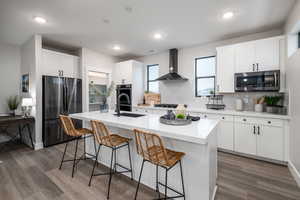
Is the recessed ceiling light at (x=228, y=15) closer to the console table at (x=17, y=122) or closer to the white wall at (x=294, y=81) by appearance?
the white wall at (x=294, y=81)

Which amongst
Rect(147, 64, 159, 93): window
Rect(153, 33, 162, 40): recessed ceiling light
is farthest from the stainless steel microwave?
Rect(147, 64, 159, 93): window

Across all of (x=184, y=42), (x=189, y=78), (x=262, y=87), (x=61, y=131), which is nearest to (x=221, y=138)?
(x=262, y=87)

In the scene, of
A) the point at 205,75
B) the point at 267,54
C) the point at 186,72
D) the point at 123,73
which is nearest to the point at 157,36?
the point at 186,72

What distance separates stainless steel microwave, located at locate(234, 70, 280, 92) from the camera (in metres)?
2.81

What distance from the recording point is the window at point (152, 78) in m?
5.06

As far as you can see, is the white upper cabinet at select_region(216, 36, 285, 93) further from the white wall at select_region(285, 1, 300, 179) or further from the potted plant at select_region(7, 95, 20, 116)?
the potted plant at select_region(7, 95, 20, 116)

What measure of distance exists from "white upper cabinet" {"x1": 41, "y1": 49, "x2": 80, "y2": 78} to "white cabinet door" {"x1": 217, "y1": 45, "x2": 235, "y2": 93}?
13.6ft

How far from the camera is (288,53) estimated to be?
2590 millimetres

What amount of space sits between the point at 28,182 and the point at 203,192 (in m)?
2.56

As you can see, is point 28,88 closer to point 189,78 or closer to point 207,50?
point 189,78

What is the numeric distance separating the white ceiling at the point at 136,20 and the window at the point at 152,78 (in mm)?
1327

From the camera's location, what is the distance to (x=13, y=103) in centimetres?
379

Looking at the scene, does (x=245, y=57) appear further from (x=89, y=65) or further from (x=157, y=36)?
(x=89, y=65)

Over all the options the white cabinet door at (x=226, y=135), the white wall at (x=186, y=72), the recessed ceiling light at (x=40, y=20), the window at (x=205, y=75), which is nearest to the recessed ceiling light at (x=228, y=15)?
the white wall at (x=186, y=72)
